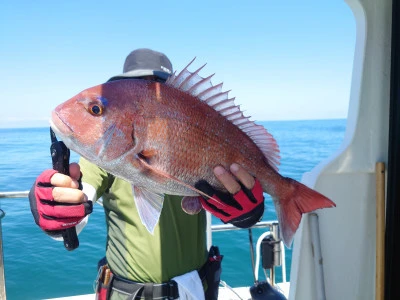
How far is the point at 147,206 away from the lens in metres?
1.24

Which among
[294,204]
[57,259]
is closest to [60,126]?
[294,204]

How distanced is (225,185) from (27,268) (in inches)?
282

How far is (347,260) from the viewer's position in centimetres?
202

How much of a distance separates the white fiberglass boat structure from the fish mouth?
1535 mm

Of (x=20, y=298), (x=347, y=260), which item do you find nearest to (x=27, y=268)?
(x=20, y=298)

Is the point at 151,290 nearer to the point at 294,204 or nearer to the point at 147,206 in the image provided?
the point at 147,206

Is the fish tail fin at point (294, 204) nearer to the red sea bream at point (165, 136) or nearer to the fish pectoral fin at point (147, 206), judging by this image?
the red sea bream at point (165, 136)

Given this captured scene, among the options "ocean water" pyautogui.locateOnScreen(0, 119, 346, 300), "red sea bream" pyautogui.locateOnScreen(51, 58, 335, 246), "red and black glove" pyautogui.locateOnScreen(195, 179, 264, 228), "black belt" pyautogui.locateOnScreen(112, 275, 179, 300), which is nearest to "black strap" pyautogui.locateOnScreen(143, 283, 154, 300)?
"black belt" pyautogui.locateOnScreen(112, 275, 179, 300)

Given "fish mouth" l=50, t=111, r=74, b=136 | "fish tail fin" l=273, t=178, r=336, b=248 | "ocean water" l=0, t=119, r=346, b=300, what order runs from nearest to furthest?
"fish mouth" l=50, t=111, r=74, b=136 → "fish tail fin" l=273, t=178, r=336, b=248 → "ocean water" l=0, t=119, r=346, b=300

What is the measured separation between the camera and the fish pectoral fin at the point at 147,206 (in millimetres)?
1224

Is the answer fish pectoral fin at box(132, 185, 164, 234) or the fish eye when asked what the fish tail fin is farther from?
the fish eye

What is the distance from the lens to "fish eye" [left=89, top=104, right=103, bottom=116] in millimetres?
1097

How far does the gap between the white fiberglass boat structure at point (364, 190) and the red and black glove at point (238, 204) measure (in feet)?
2.21

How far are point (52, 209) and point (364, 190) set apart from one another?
70.0 inches
